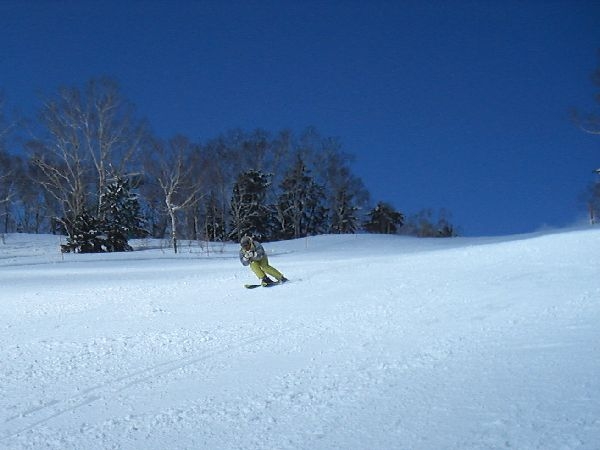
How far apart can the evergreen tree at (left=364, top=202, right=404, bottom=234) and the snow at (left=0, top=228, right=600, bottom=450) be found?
41780 millimetres

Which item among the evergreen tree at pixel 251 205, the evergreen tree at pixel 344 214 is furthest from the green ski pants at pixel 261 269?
the evergreen tree at pixel 344 214

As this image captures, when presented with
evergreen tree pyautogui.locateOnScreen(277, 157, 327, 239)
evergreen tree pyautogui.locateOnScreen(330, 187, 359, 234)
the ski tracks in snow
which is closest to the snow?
the ski tracks in snow

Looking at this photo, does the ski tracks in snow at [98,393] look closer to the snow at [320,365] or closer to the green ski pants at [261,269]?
the snow at [320,365]

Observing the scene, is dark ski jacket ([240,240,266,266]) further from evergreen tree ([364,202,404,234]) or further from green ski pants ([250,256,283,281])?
evergreen tree ([364,202,404,234])

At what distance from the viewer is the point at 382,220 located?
53.2 metres

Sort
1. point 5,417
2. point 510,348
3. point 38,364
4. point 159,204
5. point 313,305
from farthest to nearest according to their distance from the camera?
1. point 159,204
2. point 313,305
3. point 38,364
4. point 510,348
5. point 5,417

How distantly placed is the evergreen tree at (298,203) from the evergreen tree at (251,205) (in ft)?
7.77

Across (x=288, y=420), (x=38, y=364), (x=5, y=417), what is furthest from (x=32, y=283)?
(x=288, y=420)

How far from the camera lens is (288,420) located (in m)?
3.82

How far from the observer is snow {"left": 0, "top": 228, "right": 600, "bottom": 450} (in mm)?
3600

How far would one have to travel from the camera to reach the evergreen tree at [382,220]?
2092 inches

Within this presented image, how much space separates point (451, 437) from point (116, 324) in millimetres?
6718

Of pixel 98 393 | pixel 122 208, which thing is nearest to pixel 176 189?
pixel 122 208

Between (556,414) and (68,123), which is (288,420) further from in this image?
(68,123)
